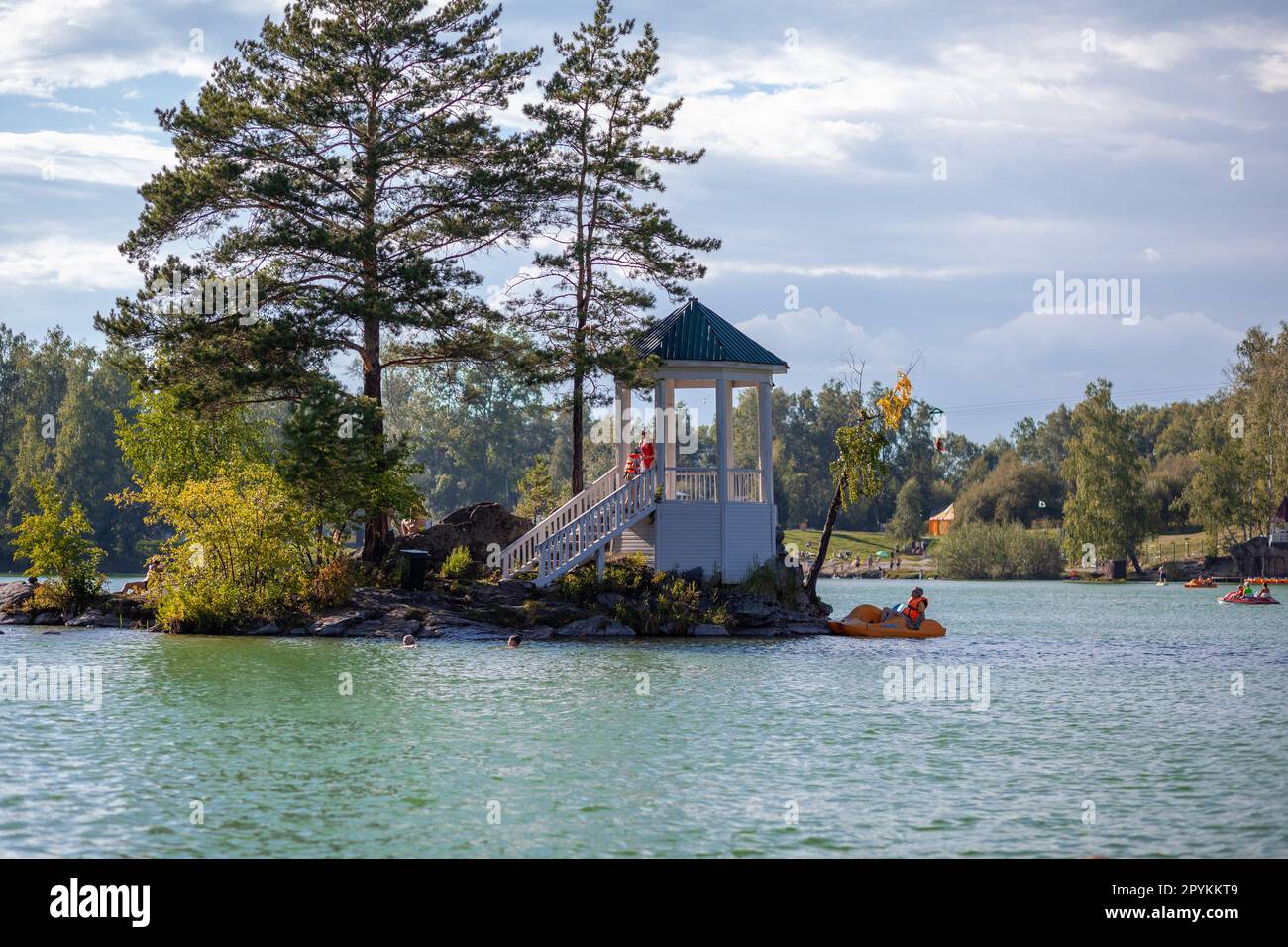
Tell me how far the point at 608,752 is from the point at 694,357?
19955 mm

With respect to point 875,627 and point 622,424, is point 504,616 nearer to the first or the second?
point 622,424

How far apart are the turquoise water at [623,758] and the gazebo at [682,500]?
20.0ft

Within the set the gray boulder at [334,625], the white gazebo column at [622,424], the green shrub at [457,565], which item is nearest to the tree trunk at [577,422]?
the white gazebo column at [622,424]

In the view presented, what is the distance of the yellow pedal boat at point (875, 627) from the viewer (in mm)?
34125

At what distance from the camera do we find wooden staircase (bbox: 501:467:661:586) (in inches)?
1288

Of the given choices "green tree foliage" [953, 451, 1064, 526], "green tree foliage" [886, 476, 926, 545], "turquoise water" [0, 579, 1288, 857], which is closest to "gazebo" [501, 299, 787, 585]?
"turquoise water" [0, 579, 1288, 857]

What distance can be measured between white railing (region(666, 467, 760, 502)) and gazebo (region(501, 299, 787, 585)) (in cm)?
3

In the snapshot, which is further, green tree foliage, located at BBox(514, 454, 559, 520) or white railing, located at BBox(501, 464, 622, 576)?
green tree foliage, located at BBox(514, 454, 559, 520)

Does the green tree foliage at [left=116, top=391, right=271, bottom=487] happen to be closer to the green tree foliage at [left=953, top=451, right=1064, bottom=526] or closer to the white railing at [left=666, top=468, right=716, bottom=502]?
the white railing at [left=666, top=468, right=716, bottom=502]

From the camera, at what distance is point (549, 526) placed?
112 ft

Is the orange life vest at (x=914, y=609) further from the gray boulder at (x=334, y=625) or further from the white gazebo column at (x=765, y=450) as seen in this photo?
the gray boulder at (x=334, y=625)

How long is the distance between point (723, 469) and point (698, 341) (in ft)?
11.6
